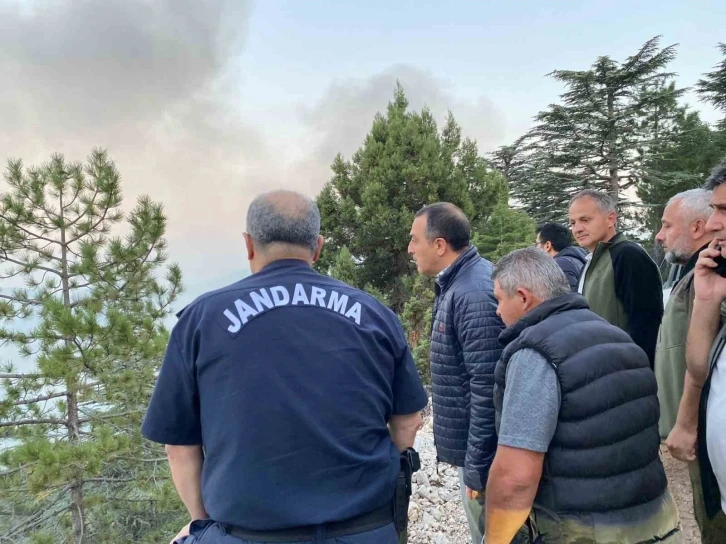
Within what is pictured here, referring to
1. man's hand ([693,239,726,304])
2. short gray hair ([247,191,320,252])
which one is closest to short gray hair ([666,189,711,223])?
man's hand ([693,239,726,304])

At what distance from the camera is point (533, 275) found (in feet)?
5.36

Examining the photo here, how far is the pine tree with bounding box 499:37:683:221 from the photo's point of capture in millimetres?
21156

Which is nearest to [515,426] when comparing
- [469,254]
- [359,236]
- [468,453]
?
[468,453]

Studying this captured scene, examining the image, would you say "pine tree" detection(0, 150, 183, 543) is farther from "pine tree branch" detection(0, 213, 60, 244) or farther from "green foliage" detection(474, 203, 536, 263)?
"green foliage" detection(474, 203, 536, 263)

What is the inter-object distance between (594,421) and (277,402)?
0.92 m

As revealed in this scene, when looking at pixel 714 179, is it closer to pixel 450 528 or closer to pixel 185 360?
pixel 185 360

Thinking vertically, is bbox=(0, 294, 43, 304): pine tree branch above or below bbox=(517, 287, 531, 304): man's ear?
above

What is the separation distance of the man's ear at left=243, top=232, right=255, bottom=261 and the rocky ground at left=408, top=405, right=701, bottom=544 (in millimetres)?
3091

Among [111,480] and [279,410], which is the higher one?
[279,410]

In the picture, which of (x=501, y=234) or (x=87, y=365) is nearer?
(x=87, y=365)

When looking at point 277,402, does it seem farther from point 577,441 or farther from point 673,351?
point 673,351

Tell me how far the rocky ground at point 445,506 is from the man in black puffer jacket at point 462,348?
1.70m

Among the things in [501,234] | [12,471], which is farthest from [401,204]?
[12,471]

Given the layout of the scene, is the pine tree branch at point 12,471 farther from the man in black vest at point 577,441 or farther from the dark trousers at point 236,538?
the man in black vest at point 577,441
